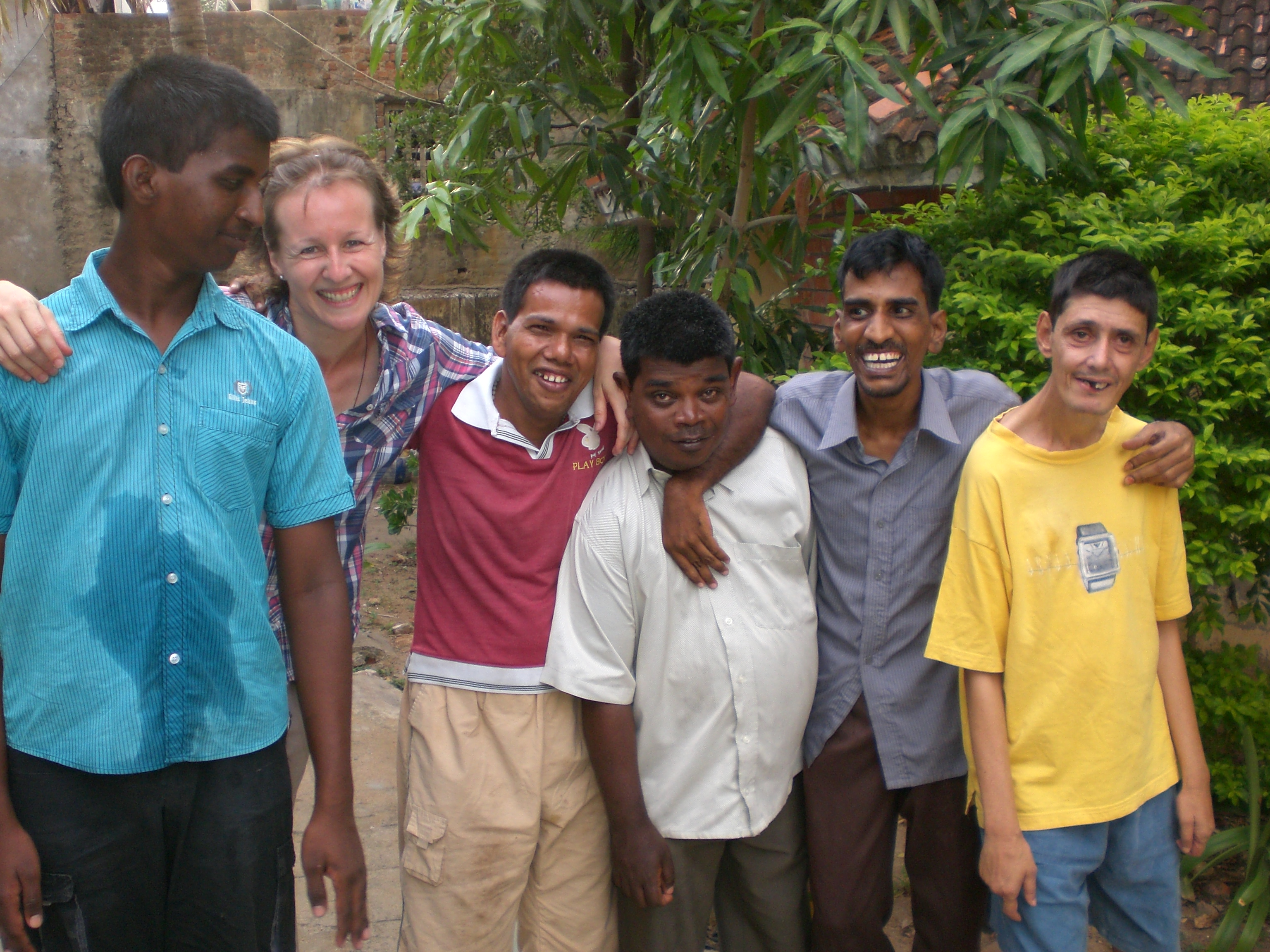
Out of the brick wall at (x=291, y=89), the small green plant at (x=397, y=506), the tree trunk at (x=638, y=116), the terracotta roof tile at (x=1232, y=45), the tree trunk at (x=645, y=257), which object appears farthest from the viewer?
the brick wall at (x=291, y=89)

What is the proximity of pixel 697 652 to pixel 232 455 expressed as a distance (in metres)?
1.00

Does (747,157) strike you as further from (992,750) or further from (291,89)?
(291,89)

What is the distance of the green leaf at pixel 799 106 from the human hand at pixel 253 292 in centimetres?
128

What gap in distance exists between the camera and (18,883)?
1541 mm

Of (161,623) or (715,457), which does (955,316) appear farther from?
(161,623)

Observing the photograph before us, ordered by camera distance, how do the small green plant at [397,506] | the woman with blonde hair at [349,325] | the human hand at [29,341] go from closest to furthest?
the human hand at [29,341] → the woman with blonde hair at [349,325] → the small green plant at [397,506]

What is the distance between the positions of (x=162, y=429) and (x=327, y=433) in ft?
1.00

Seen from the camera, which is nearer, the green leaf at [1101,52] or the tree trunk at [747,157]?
the green leaf at [1101,52]

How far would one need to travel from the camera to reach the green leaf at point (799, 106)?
2395 mm

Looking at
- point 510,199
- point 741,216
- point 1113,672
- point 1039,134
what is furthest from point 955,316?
point 510,199

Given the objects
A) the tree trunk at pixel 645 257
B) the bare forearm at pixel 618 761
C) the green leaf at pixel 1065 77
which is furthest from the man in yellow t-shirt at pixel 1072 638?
the tree trunk at pixel 645 257

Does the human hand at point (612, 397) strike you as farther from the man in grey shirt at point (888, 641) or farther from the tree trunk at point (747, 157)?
the tree trunk at point (747, 157)

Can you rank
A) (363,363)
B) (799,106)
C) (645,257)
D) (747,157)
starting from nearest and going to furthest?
(363,363), (799,106), (747,157), (645,257)

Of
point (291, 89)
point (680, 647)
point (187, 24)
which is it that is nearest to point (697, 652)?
point (680, 647)
